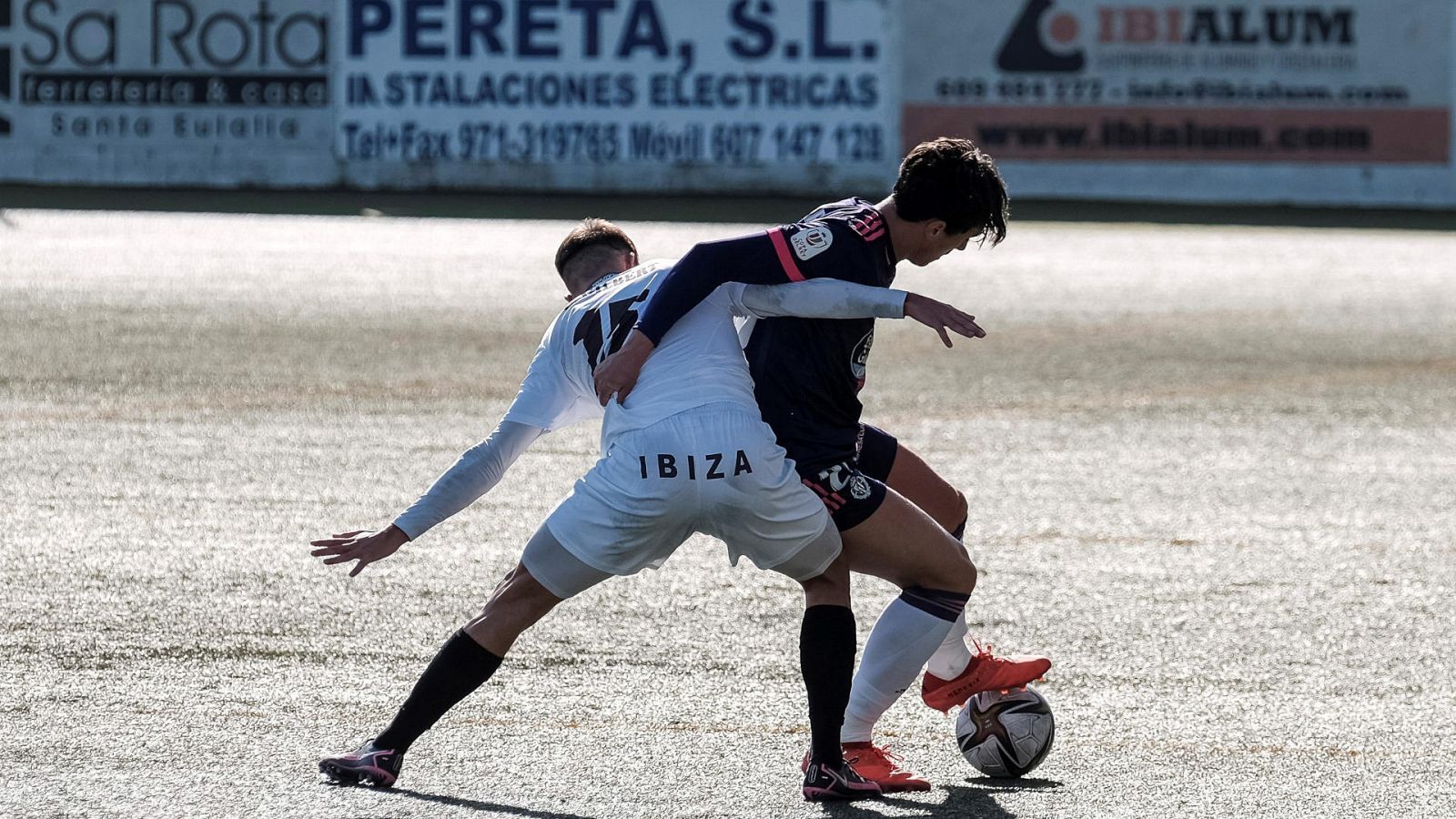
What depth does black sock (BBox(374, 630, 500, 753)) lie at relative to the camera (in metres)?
4.37

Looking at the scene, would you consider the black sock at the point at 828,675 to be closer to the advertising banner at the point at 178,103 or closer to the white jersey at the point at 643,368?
the white jersey at the point at 643,368

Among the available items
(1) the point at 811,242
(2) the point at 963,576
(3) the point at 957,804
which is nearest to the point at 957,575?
(2) the point at 963,576

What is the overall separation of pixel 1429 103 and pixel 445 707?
2619 cm

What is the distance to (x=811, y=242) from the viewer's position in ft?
14.1

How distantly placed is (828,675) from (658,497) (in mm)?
621

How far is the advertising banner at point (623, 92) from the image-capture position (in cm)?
2747

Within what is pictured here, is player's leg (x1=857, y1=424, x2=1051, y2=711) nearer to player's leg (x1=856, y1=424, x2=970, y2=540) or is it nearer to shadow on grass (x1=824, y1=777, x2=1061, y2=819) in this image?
player's leg (x1=856, y1=424, x2=970, y2=540)

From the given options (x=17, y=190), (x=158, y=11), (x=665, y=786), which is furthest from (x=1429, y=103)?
(x=665, y=786)

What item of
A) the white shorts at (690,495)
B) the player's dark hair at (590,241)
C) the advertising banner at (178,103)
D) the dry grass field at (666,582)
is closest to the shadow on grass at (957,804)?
the dry grass field at (666,582)

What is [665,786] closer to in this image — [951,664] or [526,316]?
[951,664]

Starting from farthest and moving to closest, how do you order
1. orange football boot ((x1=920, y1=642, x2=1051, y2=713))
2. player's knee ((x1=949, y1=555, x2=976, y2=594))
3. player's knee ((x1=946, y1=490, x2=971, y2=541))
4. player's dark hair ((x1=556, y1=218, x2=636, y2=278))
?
1. player's knee ((x1=946, y1=490, x2=971, y2=541))
2. orange football boot ((x1=920, y1=642, x2=1051, y2=713))
3. player's dark hair ((x1=556, y1=218, x2=636, y2=278))
4. player's knee ((x1=949, y1=555, x2=976, y2=594))

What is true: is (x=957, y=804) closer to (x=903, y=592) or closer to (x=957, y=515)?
(x=903, y=592)

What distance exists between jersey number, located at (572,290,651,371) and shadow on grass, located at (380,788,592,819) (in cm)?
107

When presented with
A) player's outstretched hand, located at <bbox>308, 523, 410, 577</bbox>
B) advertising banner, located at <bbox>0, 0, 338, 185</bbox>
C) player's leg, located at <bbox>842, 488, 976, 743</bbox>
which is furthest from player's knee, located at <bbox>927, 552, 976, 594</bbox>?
advertising banner, located at <bbox>0, 0, 338, 185</bbox>
